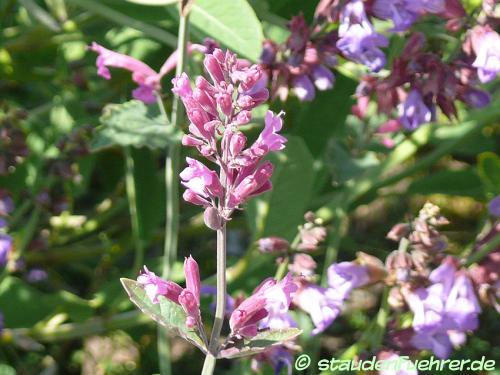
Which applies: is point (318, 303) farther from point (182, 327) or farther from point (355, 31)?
point (355, 31)

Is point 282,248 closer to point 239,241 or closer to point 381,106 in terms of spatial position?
point 381,106

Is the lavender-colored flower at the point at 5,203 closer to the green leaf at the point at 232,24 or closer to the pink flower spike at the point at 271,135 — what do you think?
the green leaf at the point at 232,24

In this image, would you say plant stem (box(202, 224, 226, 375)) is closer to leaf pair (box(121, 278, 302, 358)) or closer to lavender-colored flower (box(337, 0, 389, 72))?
leaf pair (box(121, 278, 302, 358))

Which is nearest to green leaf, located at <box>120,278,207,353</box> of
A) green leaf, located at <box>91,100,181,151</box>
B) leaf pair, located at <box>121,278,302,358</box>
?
leaf pair, located at <box>121,278,302,358</box>

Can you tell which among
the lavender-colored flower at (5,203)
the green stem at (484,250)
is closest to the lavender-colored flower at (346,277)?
the green stem at (484,250)

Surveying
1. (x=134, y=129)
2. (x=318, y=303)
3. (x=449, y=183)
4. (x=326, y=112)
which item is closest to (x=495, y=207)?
(x=318, y=303)
